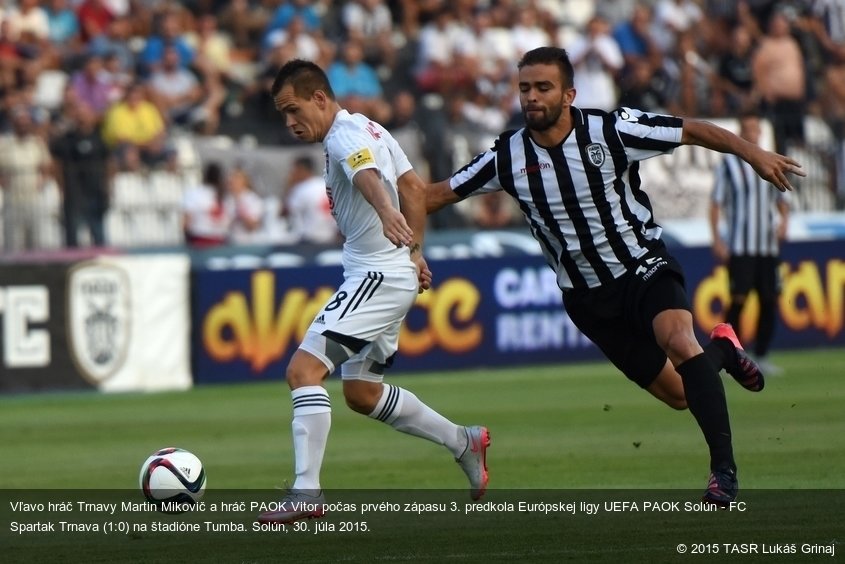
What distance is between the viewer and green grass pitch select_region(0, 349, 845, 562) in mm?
7289

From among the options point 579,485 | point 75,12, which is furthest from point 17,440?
point 75,12

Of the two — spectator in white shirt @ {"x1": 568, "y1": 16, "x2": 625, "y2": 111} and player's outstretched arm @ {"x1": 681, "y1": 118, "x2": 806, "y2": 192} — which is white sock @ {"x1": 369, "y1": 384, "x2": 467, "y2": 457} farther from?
spectator in white shirt @ {"x1": 568, "y1": 16, "x2": 625, "y2": 111}

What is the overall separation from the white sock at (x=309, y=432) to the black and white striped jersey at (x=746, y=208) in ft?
28.5

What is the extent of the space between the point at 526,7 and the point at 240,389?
28.2 feet

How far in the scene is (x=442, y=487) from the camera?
9688 millimetres

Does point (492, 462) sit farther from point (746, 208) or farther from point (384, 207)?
point (746, 208)

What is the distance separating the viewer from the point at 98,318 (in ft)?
56.4

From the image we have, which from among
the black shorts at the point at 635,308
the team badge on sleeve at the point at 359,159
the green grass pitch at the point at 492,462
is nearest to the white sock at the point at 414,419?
the green grass pitch at the point at 492,462

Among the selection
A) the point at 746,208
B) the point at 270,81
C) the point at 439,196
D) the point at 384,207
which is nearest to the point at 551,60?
the point at 439,196

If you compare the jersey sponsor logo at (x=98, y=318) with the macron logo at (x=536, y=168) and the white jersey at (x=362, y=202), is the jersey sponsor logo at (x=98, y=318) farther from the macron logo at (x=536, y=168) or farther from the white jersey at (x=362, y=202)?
the macron logo at (x=536, y=168)

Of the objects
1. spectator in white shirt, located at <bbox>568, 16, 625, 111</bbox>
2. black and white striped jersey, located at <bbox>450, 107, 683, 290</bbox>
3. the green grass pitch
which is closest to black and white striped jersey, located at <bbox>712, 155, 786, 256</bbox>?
the green grass pitch

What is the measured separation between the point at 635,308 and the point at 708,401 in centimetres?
69

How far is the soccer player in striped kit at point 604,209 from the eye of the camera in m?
8.23

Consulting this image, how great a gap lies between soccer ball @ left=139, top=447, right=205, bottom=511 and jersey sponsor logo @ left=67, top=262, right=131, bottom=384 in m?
8.72
